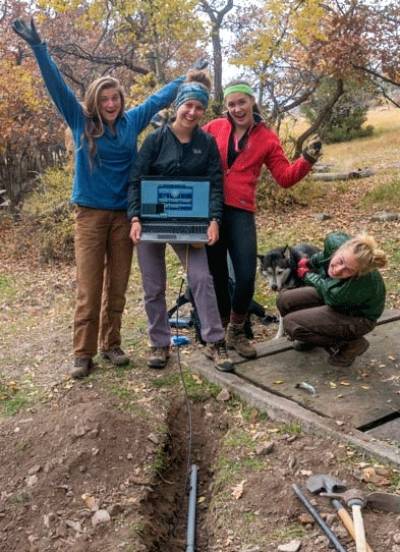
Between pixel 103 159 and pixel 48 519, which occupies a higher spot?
pixel 103 159

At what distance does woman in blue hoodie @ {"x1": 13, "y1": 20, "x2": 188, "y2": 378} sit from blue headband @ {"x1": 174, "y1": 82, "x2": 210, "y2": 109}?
1.38 ft

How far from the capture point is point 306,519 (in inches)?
120

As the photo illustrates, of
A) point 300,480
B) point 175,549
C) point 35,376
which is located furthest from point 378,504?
point 35,376

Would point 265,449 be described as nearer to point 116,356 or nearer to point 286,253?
point 116,356

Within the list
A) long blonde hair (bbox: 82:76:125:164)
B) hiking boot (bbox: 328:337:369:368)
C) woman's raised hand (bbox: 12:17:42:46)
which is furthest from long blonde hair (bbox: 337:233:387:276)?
woman's raised hand (bbox: 12:17:42:46)

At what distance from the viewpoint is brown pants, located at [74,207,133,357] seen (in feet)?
14.8

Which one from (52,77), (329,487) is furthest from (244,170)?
(329,487)

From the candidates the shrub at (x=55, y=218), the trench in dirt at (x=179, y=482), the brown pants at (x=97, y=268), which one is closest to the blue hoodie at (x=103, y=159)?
the brown pants at (x=97, y=268)

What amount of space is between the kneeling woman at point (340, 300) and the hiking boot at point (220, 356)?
0.53 metres

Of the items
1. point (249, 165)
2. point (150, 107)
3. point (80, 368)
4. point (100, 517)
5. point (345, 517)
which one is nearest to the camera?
point (345, 517)

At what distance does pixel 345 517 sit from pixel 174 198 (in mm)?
2454

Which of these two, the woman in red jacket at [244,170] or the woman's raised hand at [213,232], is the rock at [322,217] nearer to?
the woman in red jacket at [244,170]

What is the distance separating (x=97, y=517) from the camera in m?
3.30

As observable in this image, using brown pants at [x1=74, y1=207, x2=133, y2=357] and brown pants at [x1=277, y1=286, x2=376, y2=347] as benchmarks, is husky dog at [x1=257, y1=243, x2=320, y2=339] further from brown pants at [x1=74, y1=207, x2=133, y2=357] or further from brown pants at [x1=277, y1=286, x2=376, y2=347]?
brown pants at [x1=74, y1=207, x2=133, y2=357]
